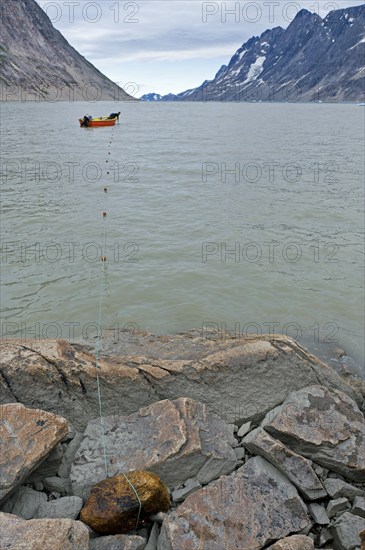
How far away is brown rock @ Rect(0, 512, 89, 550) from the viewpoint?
13.2 feet

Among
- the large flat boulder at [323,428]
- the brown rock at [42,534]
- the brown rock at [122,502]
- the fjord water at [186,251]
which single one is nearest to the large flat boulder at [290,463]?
the large flat boulder at [323,428]

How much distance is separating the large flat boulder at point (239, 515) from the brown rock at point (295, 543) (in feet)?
0.71

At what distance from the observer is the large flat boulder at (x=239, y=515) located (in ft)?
15.1

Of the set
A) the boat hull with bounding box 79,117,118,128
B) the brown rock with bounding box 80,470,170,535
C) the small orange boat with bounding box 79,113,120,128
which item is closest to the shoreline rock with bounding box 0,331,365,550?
the brown rock with bounding box 80,470,170,535

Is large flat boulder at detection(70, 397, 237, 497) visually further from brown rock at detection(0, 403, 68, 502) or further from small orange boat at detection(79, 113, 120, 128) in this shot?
small orange boat at detection(79, 113, 120, 128)

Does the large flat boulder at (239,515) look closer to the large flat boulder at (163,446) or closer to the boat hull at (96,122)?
the large flat boulder at (163,446)

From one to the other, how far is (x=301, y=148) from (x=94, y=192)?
87.1 ft

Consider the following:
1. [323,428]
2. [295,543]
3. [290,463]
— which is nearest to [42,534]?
[295,543]

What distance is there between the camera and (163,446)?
5.52 m

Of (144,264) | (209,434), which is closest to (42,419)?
(209,434)

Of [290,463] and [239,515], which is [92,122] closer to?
[290,463]

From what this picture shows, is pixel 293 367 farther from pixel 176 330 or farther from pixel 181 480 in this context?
pixel 176 330

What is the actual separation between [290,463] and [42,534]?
2972mm

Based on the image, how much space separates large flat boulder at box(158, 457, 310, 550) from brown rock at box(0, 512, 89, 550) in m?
0.91
